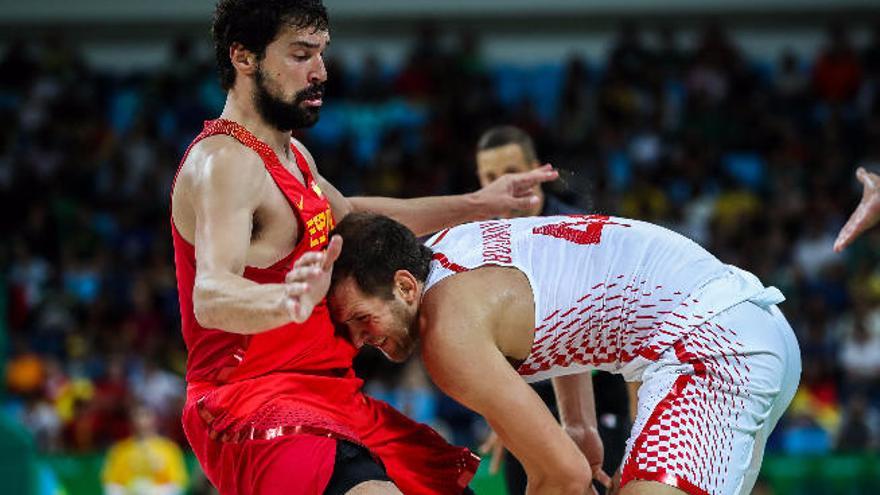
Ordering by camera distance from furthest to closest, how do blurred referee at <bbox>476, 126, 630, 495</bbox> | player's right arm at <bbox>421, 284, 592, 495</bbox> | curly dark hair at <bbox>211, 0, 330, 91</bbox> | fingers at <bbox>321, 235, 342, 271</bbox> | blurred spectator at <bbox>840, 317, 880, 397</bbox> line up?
blurred spectator at <bbox>840, 317, 880, 397</bbox> < blurred referee at <bbox>476, 126, 630, 495</bbox> < curly dark hair at <bbox>211, 0, 330, 91</bbox> < player's right arm at <bbox>421, 284, 592, 495</bbox> < fingers at <bbox>321, 235, 342, 271</bbox>

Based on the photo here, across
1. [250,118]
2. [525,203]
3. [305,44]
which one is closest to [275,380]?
[250,118]

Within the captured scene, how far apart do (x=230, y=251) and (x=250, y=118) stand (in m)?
0.65

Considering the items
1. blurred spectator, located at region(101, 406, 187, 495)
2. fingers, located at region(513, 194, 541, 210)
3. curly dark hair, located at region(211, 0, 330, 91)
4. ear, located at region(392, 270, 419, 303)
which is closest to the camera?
ear, located at region(392, 270, 419, 303)

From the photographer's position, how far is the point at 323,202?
14.6 ft

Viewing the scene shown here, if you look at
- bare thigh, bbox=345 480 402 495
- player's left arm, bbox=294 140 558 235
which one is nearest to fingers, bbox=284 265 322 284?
bare thigh, bbox=345 480 402 495

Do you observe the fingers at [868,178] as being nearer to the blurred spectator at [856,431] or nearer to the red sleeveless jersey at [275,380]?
the red sleeveless jersey at [275,380]

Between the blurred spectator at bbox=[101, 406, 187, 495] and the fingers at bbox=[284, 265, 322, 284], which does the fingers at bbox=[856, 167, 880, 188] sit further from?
the blurred spectator at bbox=[101, 406, 187, 495]

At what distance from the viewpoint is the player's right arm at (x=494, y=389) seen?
3865 millimetres

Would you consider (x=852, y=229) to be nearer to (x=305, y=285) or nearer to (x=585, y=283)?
(x=585, y=283)

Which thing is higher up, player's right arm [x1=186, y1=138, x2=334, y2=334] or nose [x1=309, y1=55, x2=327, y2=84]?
nose [x1=309, y1=55, x2=327, y2=84]

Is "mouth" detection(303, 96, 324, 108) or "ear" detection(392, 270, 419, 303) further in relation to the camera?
"mouth" detection(303, 96, 324, 108)

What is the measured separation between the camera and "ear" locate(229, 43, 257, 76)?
4.38 meters

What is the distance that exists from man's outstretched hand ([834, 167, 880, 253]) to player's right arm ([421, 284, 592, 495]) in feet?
5.29

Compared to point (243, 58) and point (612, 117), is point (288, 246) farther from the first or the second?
point (612, 117)
